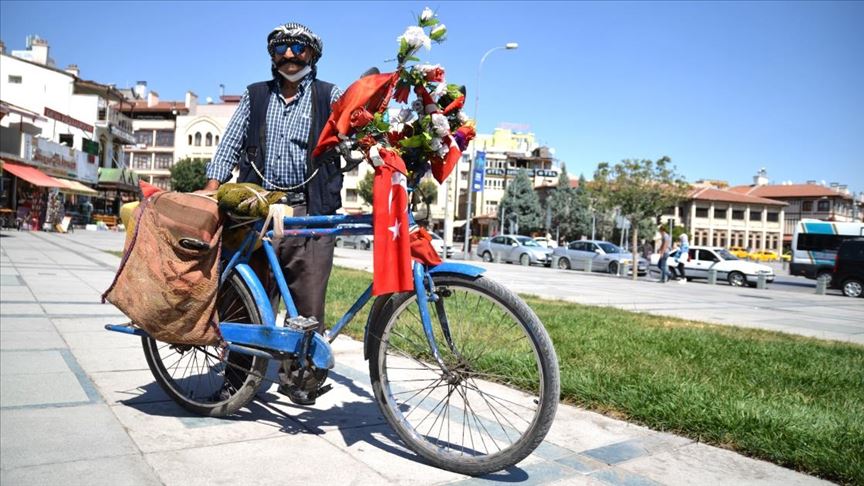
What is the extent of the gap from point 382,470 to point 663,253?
20.5 meters

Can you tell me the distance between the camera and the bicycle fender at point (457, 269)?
2.48m

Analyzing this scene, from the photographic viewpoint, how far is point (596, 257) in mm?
28484

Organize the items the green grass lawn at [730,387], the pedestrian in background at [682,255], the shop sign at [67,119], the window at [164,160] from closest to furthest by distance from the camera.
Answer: the green grass lawn at [730,387]
the pedestrian in background at [682,255]
the shop sign at [67,119]
the window at [164,160]

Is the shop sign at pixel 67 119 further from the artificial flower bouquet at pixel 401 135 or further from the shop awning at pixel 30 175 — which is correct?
the artificial flower bouquet at pixel 401 135

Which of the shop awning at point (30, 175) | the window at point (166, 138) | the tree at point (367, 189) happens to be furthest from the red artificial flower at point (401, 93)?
the window at point (166, 138)

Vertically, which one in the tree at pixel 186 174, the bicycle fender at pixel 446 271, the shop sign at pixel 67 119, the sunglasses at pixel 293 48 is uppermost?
the shop sign at pixel 67 119

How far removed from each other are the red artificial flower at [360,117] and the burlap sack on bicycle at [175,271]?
0.88 m

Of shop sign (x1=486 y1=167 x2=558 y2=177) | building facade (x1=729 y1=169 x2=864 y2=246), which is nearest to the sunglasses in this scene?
shop sign (x1=486 y1=167 x2=558 y2=177)

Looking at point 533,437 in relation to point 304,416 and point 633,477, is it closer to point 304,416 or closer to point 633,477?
point 633,477

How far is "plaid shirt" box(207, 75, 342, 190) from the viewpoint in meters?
3.27

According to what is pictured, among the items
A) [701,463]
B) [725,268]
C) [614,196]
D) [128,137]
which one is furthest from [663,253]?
[128,137]

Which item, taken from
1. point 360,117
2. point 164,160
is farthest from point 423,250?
point 164,160

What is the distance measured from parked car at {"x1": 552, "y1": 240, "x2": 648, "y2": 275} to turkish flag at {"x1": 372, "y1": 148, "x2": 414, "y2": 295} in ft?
85.3

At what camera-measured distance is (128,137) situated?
52.4m
